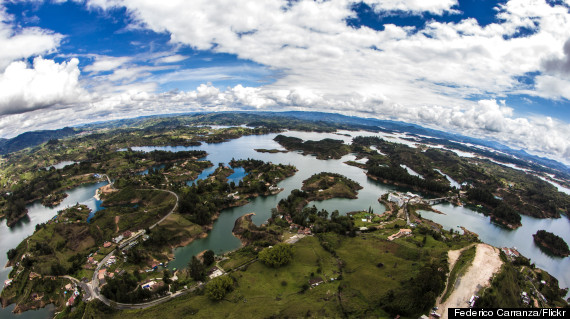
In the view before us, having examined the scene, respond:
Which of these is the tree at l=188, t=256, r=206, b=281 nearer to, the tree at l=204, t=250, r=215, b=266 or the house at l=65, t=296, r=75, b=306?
the tree at l=204, t=250, r=215, b=266

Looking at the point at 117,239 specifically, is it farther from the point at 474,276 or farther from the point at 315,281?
the point at 474,276

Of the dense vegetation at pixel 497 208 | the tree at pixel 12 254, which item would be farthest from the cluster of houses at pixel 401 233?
the tree at pixel 12 254

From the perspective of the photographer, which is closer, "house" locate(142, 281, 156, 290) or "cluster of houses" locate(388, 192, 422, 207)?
"house" locate(142, 281, 156, 290)

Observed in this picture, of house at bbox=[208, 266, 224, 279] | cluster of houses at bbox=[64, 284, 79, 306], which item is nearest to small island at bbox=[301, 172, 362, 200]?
house at bbox=[208, 266, 224, 279]

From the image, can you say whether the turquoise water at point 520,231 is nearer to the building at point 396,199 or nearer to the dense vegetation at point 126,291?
the building at point 396,199

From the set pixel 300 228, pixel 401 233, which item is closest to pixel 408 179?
pixel 401 233

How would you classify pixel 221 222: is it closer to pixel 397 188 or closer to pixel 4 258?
pixel 4 258
